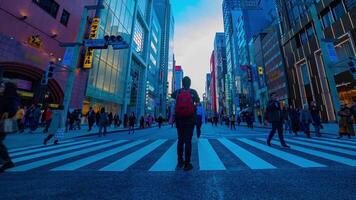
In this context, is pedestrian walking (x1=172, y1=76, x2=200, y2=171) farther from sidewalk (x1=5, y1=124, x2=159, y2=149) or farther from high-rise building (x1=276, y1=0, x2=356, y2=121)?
high-rise building (x1=276, y1=0, x2=356, y2=121)

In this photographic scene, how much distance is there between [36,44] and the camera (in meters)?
16.9

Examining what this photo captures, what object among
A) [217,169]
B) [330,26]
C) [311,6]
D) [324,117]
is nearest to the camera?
[217,169]

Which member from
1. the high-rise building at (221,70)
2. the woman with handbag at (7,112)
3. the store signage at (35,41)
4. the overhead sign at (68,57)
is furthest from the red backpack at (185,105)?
the high-rise building at (221,70)

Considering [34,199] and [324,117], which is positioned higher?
[324,117]

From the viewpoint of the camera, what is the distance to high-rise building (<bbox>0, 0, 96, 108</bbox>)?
583 inches

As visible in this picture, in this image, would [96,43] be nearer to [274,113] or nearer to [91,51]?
[274,113]

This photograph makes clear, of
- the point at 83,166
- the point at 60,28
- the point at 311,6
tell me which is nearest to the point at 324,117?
the point at 311,6

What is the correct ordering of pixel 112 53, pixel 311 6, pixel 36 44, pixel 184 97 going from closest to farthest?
pixel 184 97
pixel 311 6
pixel 36 44
pixel 112 53

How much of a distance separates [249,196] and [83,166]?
318 cm

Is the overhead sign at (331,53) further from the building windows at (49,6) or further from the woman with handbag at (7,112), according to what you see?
the building windows at (49,6)

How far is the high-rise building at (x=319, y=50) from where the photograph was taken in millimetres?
19078

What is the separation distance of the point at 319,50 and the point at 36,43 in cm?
3341

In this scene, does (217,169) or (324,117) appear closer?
(217,169)

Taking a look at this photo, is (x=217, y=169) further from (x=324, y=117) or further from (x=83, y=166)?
(x=324, y=117)
